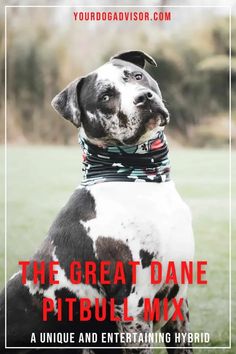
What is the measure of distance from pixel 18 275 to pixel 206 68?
3.53 metres

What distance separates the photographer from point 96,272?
3.67m

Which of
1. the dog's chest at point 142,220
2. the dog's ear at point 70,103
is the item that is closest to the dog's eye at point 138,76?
the dog's ear at point 70,103

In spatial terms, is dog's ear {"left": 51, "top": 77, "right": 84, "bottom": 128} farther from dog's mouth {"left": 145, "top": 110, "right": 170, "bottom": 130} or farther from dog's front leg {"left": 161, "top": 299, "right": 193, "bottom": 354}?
dog's front leg {"left": 161, "top": 299, "right": 193, "bottom": 354}

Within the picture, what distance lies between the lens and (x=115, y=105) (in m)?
3.63

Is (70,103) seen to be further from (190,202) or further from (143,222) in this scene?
(190,202)

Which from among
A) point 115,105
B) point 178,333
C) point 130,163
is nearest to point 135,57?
point 115,105

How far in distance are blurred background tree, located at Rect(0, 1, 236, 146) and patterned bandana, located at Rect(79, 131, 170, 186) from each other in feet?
4.61

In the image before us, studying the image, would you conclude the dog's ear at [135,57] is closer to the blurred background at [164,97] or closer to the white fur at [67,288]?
the blurred background at [164,97]

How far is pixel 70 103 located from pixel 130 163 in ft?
1.49

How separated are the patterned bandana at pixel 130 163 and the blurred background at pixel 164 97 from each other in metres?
1.26

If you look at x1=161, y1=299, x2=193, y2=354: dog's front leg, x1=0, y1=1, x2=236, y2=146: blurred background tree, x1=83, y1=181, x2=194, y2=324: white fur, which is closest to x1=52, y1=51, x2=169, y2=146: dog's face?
x1=83, y1=181, x2=194, y2=324: white fur

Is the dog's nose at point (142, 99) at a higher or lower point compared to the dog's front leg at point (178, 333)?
higher

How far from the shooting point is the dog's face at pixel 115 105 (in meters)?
3.60

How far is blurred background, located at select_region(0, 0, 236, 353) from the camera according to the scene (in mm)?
5149
